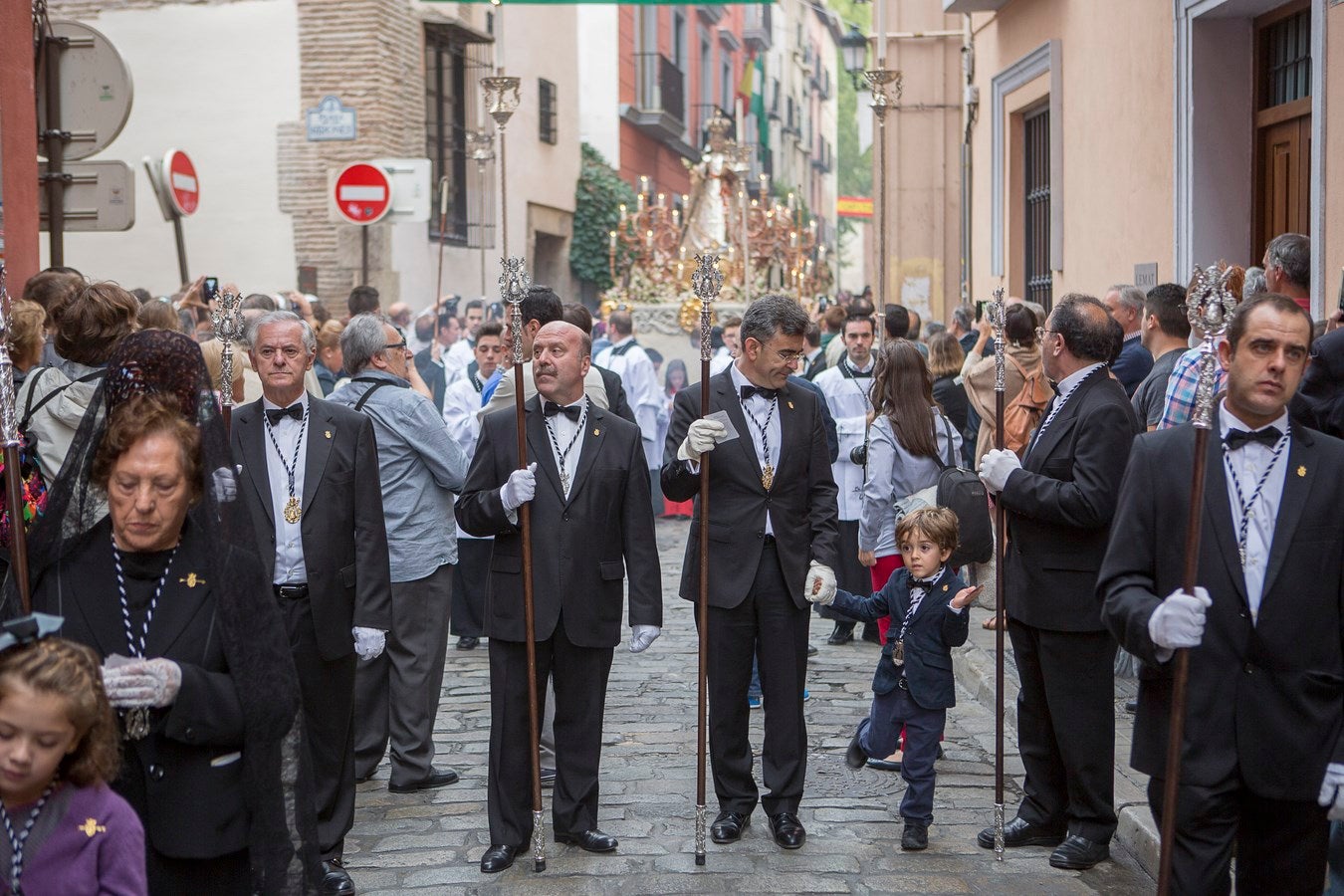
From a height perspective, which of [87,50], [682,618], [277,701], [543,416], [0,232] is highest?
[87,50]

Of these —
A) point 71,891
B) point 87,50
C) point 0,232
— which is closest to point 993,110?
point 87,50

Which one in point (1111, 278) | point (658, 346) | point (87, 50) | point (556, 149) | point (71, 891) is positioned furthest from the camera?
point (556, 149)

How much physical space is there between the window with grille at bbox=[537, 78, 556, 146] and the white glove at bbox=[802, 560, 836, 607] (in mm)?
21275

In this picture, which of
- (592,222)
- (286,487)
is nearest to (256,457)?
(286,487)

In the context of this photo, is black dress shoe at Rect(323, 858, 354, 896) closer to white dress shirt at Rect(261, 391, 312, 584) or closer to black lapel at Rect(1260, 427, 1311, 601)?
white dress shirt at Rect(261, 391, 312, 584)

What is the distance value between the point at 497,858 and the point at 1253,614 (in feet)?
9.38

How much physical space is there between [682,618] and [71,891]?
8.00 metres

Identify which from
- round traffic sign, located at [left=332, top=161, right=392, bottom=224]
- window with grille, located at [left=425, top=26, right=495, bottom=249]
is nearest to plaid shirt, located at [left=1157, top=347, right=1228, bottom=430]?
round traffic sign, located at [left=332, top=161, right=392, bottom=224]

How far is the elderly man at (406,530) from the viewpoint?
22.5 feet

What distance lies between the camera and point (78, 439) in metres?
3.58

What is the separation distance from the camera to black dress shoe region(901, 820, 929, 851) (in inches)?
236

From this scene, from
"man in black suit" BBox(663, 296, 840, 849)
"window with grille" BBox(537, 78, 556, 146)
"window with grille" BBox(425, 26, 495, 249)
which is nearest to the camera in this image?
"man in black suit" BBox(663, 296, 840, 849)

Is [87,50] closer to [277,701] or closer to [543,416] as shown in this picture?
[543,416]

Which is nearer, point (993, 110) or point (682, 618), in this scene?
point (682, 618)
